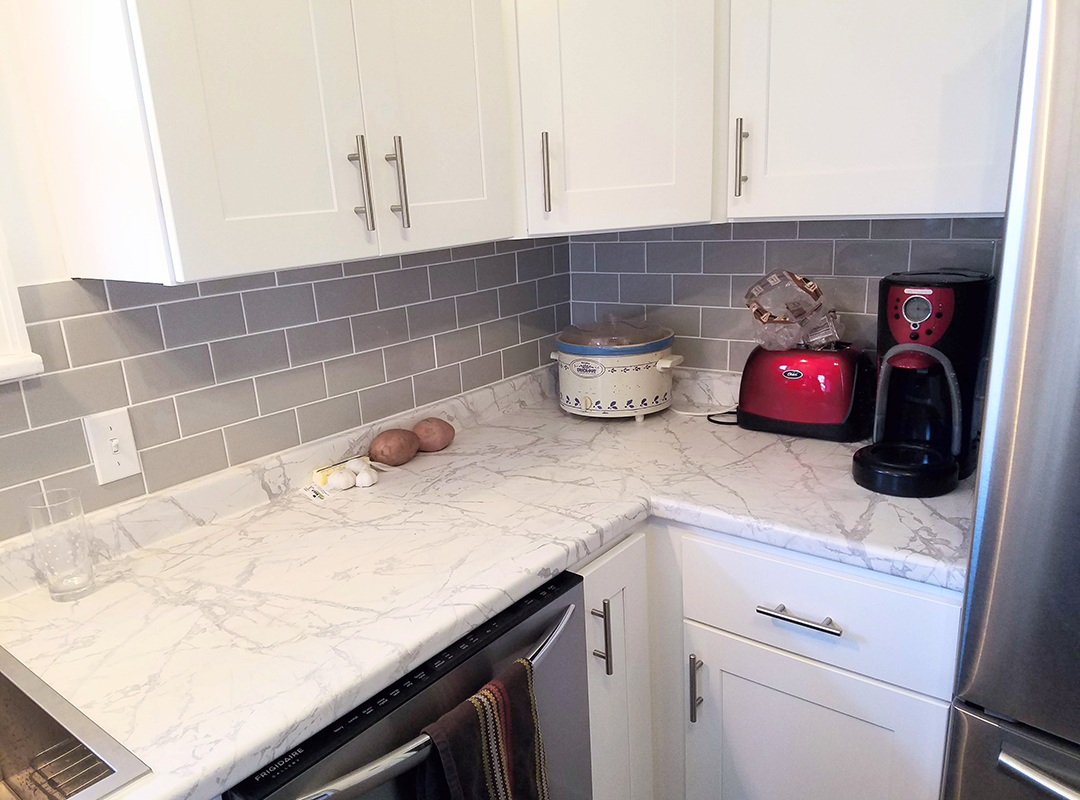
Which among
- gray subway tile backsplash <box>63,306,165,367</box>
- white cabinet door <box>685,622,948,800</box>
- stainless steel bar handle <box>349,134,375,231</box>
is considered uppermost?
stainless steel bar handle <box>349,134,375,231</box>

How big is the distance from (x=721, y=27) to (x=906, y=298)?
0.63m

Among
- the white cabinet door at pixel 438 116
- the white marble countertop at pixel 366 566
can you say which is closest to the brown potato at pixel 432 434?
the white marble countertop at pixel 366 566

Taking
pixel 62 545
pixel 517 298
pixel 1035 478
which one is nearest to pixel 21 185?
pixel 62 545

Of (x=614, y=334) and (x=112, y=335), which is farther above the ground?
(x=112, y=335)

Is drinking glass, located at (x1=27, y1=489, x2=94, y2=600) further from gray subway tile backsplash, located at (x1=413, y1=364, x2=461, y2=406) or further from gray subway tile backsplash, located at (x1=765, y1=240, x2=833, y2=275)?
gray subway tile backsplash, located at (x1=765, y1=240, x2=833, y2=275)

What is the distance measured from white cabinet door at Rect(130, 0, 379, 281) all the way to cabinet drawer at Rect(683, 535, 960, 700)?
0.84 metres

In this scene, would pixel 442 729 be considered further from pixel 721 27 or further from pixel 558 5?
pixel 721 27

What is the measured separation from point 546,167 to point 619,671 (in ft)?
3.14

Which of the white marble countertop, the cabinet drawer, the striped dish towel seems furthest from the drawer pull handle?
the striped dish towel

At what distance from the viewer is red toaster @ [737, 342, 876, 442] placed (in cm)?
162

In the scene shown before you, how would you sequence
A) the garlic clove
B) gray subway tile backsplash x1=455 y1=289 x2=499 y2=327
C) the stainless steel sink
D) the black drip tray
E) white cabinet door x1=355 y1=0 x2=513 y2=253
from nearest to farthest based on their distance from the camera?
the stainless steel sink
white cabinet door x1=355 y1=0 x2=513 y2=253
the black drip tray
the garlic clove
gray subway tile backsplash x1=455 y1=289 x2=499 y2=327

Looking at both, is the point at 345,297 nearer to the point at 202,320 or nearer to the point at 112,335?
the point at 202,320

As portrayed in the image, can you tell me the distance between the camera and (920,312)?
4.50 feet

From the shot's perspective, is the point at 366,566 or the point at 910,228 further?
the point at 910,228
